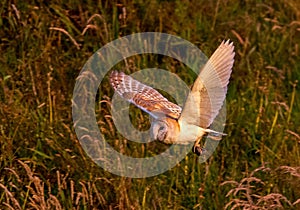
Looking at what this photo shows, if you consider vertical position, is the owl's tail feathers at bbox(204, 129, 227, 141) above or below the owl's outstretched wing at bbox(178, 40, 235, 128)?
below

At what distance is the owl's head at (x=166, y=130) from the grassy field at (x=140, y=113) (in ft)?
1.15

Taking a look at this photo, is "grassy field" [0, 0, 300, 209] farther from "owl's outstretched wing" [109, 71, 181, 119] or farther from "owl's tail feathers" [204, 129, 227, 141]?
"owl's outstretched wing" [109, 71, 181, 119]

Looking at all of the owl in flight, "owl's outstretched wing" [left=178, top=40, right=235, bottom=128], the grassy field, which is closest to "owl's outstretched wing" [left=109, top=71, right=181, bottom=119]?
the owl in flight

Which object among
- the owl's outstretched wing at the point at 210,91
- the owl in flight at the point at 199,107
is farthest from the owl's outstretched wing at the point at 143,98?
the owl's outstretched wing at the point at 210,91

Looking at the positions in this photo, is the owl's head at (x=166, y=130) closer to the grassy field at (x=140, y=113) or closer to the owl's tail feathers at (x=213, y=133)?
the owl's tail feathers at (x=213, y=133)

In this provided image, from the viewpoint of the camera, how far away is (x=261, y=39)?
6.17m

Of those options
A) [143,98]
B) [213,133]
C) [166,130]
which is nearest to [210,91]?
[166,130]

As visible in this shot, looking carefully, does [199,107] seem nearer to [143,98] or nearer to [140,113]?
[143,98]

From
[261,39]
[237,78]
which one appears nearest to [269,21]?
[261,39]

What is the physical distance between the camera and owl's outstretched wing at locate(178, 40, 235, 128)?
4.10 m

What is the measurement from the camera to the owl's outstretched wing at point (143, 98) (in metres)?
4.31

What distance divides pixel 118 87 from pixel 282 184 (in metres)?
0.90

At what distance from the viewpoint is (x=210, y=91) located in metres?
4.14

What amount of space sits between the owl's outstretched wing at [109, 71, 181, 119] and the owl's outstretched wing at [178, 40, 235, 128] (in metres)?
0.13
